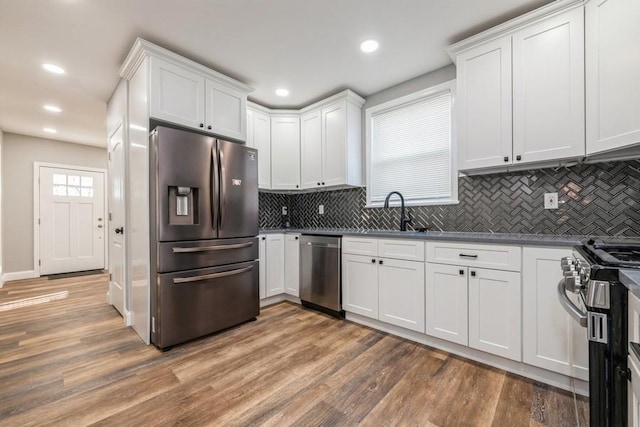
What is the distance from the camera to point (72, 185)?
17.4 feet

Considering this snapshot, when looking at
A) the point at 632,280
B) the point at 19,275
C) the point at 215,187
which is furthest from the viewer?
the point at 19,275

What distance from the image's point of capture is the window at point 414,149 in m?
2.74

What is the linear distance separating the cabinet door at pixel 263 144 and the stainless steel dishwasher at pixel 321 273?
970mm

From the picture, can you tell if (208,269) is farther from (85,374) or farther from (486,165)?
(486,165)

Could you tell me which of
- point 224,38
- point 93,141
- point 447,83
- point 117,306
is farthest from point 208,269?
point 93,141

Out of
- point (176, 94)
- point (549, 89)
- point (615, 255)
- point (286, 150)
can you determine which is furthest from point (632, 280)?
point (286, 150)

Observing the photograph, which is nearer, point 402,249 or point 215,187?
point 402,249

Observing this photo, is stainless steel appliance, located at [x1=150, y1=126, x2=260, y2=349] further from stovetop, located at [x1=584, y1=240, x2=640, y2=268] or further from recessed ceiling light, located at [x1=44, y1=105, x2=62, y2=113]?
recessed ceiling light, located at [x1=44, y1=105, x2=62, y2=113]

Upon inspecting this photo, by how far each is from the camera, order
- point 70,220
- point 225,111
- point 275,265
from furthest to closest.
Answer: point 70,220 < point 275,265 < point 225,111

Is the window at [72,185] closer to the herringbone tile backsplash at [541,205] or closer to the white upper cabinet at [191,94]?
the white upper cabinet at [191,94]

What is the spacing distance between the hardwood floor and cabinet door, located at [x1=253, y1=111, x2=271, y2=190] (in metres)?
1.80

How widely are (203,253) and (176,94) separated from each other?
4.68ft

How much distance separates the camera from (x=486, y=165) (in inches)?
85.0

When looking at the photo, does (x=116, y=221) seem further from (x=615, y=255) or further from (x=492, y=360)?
(x=615, y=255)
